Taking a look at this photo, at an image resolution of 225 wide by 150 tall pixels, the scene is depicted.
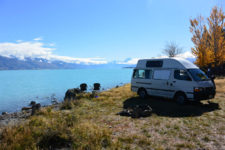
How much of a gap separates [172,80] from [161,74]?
102 cm

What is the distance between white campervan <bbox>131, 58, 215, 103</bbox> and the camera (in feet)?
33.2

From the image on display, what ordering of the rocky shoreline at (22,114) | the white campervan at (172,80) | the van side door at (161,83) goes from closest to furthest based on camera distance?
the rocky shoreline at (22,114) < the white campervan at (172,80) < the van side door at (161,83)

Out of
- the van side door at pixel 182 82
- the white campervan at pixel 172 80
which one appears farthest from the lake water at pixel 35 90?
the van side door at pixel 182 82

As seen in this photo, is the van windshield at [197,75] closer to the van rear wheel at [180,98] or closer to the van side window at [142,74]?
the van rear wheel at [180,98]

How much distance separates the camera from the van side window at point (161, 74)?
38.0ft

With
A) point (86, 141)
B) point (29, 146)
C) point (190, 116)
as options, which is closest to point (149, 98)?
point (190, 116)

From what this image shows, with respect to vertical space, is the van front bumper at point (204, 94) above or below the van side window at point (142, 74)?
below

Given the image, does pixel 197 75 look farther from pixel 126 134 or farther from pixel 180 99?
pixel 126 134

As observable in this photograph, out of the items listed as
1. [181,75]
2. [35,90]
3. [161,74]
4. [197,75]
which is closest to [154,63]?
[161,74]

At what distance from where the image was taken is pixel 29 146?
4.73m

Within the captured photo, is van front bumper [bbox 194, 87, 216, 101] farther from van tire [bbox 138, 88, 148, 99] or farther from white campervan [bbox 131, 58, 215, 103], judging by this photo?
Answer: van tire [bbox 138, 88, 148, 99]

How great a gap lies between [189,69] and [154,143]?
695cm

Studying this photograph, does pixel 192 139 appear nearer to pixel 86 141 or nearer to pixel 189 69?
pixel 86 141

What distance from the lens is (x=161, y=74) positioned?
12.0 metres
